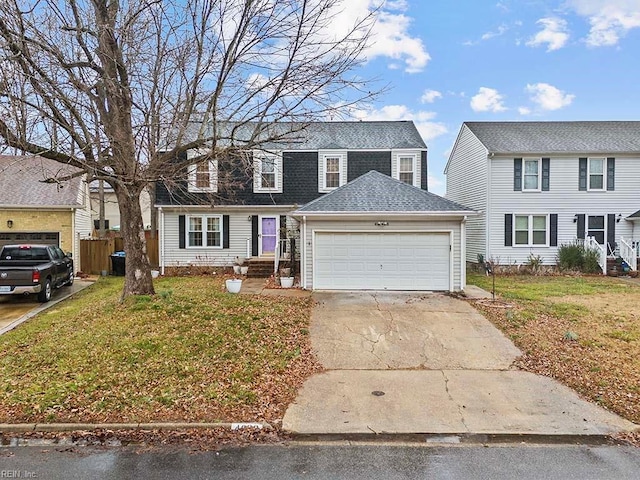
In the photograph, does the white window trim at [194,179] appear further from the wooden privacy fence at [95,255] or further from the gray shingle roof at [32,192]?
the gray shingle roof at [32,192]

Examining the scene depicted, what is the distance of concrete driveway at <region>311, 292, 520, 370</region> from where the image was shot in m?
6.95

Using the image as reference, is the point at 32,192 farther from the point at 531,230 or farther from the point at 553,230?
the point at 553,230

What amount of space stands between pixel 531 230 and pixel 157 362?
56.9 feet

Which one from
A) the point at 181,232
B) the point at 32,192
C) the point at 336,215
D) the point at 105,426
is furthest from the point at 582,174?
the point at 32,192

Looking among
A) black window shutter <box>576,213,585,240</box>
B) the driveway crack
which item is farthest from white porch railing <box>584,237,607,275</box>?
the driveway crack

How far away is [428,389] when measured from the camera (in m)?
5.80

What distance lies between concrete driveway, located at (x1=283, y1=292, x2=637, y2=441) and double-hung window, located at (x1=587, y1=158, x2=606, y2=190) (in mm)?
13204

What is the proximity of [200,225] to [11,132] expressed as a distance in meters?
10.7

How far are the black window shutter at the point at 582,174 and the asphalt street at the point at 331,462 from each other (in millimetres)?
17127

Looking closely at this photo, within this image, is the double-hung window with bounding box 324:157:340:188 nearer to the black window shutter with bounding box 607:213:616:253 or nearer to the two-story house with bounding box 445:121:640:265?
the two-story house with bounding box 445:121:640:265

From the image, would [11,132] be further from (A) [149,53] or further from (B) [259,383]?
(B) [259,383]

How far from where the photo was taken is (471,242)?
2053 centimetres

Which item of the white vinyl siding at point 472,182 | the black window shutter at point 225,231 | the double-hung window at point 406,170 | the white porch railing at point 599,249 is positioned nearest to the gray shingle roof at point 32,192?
the black window shutter at point 225,231

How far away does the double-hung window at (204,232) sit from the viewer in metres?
18.3
